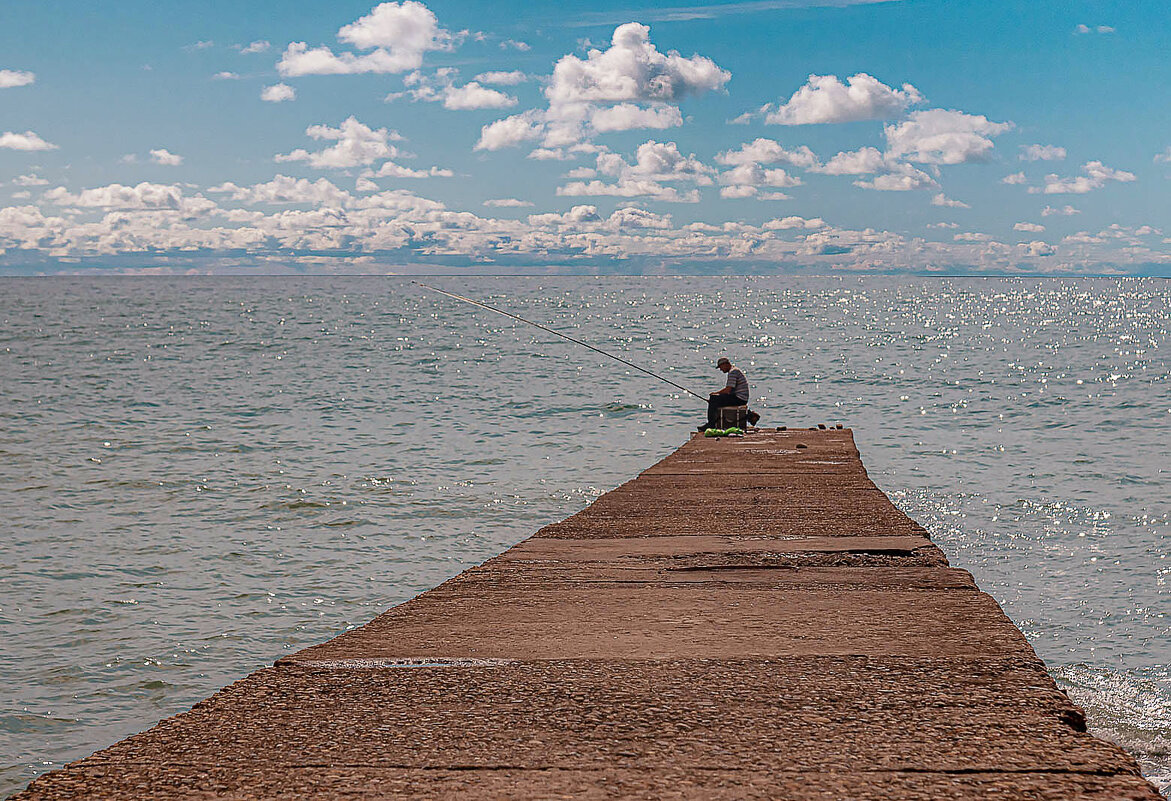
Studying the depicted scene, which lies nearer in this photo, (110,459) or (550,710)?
(550,710)

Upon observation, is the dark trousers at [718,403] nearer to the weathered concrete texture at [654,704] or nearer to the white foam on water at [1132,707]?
the white foam on water at [1132,707]

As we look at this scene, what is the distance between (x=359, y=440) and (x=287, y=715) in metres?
21.9

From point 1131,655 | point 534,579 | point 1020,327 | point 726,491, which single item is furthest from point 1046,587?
point 1020,327

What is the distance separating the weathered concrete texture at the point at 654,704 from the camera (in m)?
3.42

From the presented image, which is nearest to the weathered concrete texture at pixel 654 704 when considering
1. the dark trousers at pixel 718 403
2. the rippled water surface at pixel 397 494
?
the rippled water surface at pixel 397 494

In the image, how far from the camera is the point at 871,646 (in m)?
4.91

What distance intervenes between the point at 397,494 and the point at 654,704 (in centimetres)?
1465

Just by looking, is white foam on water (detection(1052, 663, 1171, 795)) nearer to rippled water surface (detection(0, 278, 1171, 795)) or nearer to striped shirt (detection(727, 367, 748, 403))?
rippled water surface (detection(0, 278, 1171, 795))

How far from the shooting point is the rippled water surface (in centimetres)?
977

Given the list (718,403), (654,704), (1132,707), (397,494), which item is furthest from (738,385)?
(654,704)

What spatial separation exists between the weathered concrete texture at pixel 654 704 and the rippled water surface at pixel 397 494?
324cm

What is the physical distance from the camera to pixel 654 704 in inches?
162

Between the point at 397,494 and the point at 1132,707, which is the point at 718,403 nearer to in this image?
the point at 397,494

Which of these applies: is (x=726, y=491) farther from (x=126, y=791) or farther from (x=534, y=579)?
(x=126, y=791)
